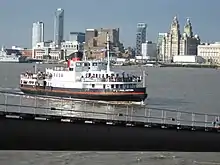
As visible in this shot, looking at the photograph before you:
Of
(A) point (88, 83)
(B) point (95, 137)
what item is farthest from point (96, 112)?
(A) point (88, 83)

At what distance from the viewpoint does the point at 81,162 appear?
19141 mm

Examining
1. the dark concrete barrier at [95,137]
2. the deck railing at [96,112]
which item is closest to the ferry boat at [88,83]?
the deck railing at [96,112]

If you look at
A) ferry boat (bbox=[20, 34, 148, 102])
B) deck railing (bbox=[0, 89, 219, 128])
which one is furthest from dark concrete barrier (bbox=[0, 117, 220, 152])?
ferry boat (bbox=[20, 34, 148, 102])

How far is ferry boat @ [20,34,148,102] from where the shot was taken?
1962 inches

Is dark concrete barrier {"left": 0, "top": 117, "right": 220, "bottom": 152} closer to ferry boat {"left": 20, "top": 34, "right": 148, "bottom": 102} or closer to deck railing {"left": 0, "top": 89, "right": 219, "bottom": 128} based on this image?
deck railing {"left": 0, "top": 89, "right": 219, "bottom": 128}

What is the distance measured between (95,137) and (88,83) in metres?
37.2

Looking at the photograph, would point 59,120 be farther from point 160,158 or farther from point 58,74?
point 58,74

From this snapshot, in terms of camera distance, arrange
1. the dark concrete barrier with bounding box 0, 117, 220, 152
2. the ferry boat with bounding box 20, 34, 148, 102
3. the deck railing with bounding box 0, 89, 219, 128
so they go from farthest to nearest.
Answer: the ferry boat with bounding box 20, 34, 148, 102, the deck railing with bounding box 0, 89, 219, 128, the dark concrete barrier with bounding box 0, 117, 220, 152

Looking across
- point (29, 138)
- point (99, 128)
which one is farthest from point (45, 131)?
point (99, 128)

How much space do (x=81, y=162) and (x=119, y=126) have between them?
5217 mm

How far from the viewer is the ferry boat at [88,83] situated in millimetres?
49844

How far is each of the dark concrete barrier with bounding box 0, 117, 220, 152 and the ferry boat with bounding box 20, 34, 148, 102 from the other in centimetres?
3383

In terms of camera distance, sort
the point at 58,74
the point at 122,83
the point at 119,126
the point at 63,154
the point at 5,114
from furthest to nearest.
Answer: the point at 58,74 → the point at 122,83 → the point at 63,154 → the point at 119,126 → the point at 5,114

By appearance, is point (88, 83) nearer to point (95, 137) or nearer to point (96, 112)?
point (96, 112)
